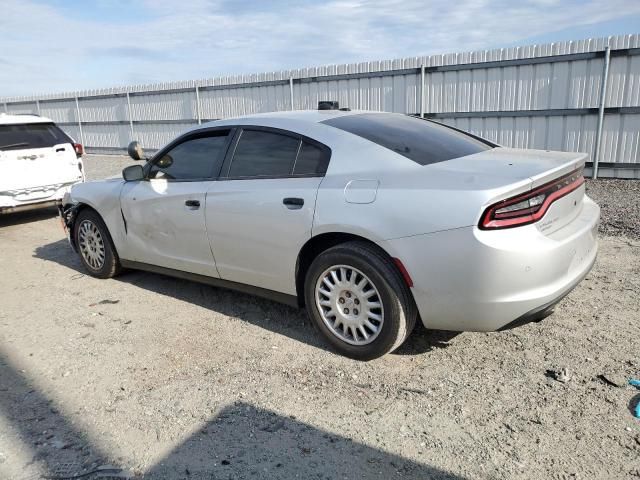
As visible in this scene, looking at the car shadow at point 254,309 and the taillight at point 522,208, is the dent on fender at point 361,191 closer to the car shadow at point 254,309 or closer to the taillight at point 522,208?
the taillight at point 522,208

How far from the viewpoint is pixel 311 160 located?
359 cm

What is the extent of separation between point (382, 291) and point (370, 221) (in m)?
0.44

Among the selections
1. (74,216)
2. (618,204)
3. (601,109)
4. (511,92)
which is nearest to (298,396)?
(74,216)

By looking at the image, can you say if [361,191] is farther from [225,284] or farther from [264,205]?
[225,284]

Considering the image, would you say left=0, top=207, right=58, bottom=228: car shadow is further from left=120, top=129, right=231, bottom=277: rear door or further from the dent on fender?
the dent on fender

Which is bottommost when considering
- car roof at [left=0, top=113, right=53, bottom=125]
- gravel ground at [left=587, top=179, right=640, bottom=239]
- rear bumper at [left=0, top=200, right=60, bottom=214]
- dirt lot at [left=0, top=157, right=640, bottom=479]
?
dirt lot at [left=0, top=157, right=640, bottom=479]

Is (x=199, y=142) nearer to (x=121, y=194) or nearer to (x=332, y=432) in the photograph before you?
(x=121, y=194)

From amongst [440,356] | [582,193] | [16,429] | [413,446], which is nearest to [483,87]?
[582,193]

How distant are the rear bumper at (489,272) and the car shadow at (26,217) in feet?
26.1

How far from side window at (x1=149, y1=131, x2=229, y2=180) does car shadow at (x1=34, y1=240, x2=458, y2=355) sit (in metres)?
1.14

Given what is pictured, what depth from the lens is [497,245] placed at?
2742mm

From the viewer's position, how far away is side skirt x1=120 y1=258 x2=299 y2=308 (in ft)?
12.6

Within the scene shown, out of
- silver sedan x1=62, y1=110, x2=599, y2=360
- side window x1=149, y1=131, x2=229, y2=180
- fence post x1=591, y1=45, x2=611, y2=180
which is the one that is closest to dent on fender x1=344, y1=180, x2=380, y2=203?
silver sedan x1=62, y1=110, x2=599, y2=360

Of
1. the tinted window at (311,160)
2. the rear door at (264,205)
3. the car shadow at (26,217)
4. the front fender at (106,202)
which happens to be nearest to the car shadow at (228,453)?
the rear door at (264,205)
